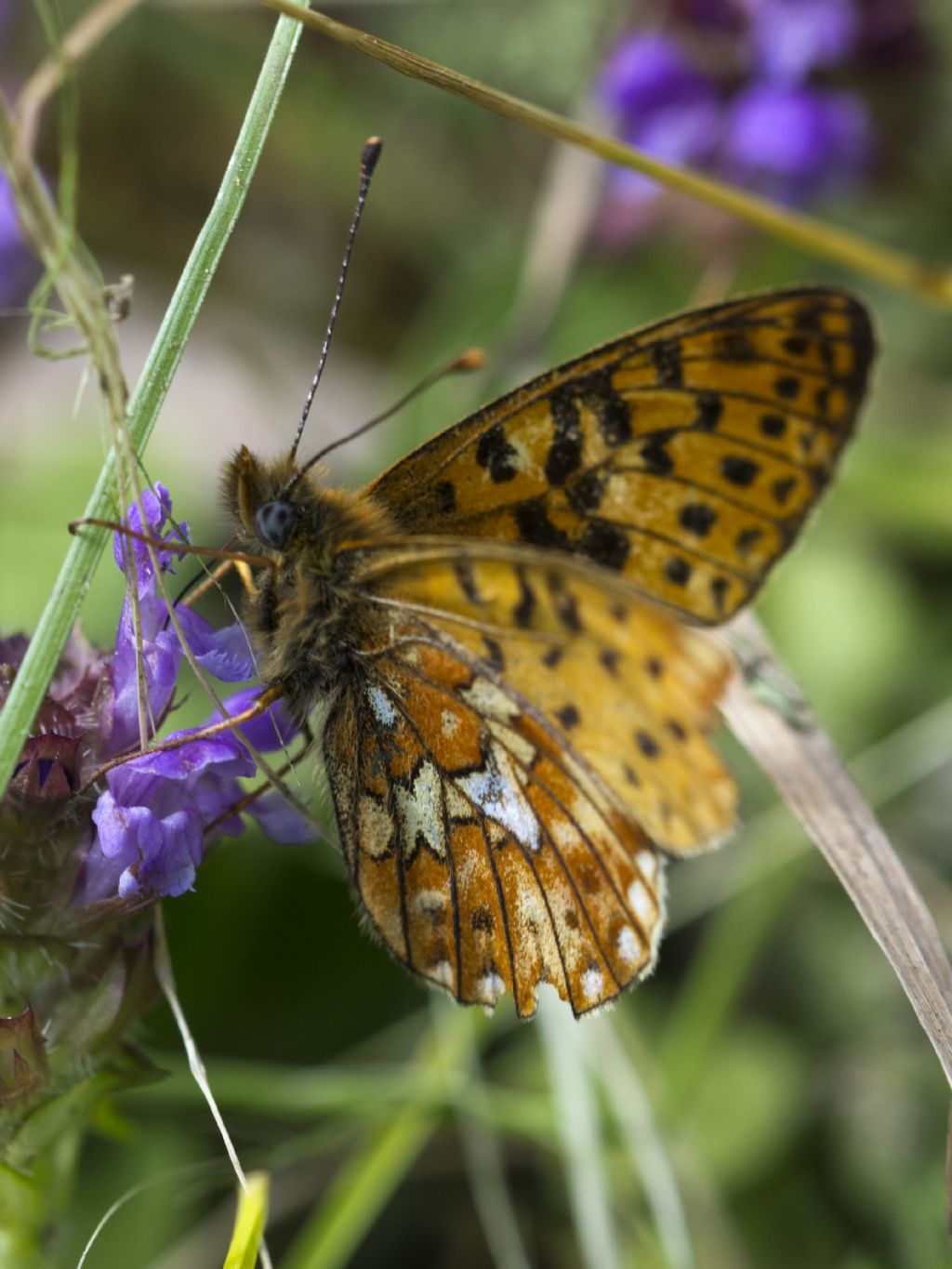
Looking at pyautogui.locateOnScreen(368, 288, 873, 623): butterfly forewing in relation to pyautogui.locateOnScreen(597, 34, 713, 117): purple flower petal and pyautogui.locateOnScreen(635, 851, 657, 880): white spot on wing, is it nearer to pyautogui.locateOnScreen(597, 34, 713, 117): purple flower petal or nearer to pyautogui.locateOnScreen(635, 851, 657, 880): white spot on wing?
pyautogui.locateOnScreen(635, 851, 657, 880): white spot on wing

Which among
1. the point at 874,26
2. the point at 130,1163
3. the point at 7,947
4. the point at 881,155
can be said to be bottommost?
the point at 130,1163

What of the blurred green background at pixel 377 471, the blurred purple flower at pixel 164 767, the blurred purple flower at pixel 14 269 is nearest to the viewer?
the blurred purple flower at pixel 164 767

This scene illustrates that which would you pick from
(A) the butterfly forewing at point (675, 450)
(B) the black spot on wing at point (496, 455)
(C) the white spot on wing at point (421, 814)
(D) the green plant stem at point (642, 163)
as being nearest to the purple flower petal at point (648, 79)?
(D) the green plant stem at point (642, 163)

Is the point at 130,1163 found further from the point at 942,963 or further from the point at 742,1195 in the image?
the point at 942,963

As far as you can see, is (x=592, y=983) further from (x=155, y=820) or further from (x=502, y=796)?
(x=155, y=820)

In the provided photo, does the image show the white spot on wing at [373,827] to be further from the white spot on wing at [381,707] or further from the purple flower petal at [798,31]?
the purple flower petal at [798,31]

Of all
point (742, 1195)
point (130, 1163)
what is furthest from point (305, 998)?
point (742, 1195)

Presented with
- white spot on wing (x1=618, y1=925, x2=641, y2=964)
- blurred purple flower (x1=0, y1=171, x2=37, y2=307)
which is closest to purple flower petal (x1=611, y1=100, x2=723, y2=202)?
blurred purple flower (x1=0, y1=171, x2=37, y2=307)
